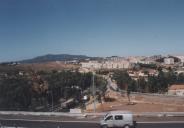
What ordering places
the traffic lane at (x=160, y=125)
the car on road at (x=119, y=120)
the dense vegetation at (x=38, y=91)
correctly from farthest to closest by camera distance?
the dense vegetation at (x=38, y=91) → the traffic lane at (x=160, y=125) → the car on road at (x=119, y=120)

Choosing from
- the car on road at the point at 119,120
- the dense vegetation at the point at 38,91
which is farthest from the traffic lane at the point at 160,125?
the dense vegetation at the point at 38,91

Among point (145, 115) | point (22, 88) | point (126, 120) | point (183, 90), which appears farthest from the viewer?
point (183, 90)

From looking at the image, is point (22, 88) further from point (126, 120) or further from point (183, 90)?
point (126, 120)

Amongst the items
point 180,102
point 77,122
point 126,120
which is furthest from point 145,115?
point 180,102

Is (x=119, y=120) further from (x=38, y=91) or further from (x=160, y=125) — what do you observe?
(x=38, y=91)

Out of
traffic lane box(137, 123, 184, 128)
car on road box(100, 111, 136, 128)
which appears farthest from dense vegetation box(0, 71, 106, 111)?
car on road box(100, 111, 136, 128)

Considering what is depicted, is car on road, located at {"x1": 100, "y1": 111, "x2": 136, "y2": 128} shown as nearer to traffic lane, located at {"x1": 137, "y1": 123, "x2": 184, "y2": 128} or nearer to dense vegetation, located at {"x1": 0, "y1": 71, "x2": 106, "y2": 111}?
traffic lane, located at {"x1": 137, "y1": 123, "x2": 184, "y2": 128}

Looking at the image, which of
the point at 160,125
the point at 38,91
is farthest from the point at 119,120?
the point at 38,91

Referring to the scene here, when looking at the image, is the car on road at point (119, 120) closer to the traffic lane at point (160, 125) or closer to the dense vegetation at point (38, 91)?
the traffic lane at point (160, 125)
